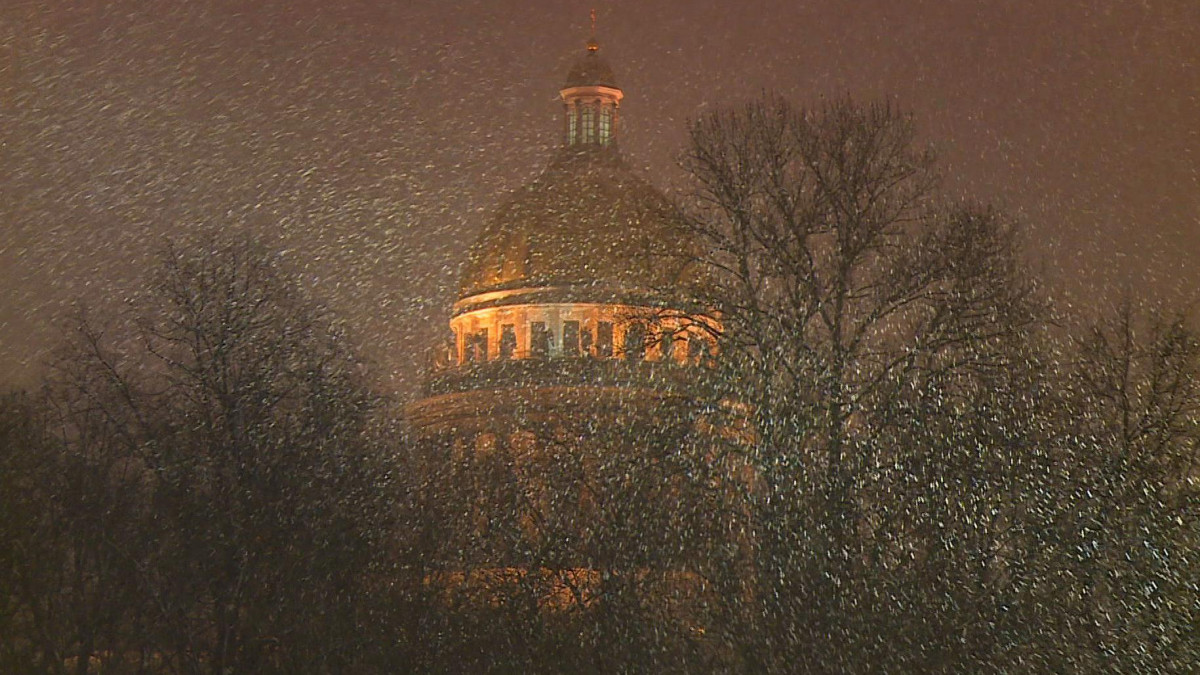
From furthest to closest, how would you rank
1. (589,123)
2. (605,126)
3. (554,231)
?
(554,231), (605,126), (589,123)

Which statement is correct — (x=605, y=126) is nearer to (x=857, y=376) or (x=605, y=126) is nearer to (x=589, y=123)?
(x=589, y=123)

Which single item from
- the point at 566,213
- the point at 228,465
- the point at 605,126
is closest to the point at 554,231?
the point at 566,213

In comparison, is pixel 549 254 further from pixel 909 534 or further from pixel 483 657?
pixel 909 534

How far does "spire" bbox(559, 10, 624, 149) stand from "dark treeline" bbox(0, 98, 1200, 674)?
140 ft

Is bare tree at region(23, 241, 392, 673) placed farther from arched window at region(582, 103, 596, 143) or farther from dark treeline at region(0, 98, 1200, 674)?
arched window at region(582, 103, 596, 143)

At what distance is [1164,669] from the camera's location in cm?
1658

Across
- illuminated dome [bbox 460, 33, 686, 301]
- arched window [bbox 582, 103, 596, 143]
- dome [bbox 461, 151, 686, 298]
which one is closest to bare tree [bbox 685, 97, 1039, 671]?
dome [bbox 461, 151, 686, 298]

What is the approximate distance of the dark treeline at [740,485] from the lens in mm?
16906

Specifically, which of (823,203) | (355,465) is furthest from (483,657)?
(823,203)

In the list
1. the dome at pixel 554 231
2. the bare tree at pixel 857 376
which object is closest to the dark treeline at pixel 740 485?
the bare tree at pixel 857 376

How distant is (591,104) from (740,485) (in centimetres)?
4754

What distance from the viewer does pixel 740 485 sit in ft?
62.9

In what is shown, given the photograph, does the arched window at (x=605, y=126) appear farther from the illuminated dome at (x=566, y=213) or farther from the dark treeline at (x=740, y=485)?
the dark treeline at (x=740, y=485)

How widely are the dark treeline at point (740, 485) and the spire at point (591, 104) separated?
4272 cm
